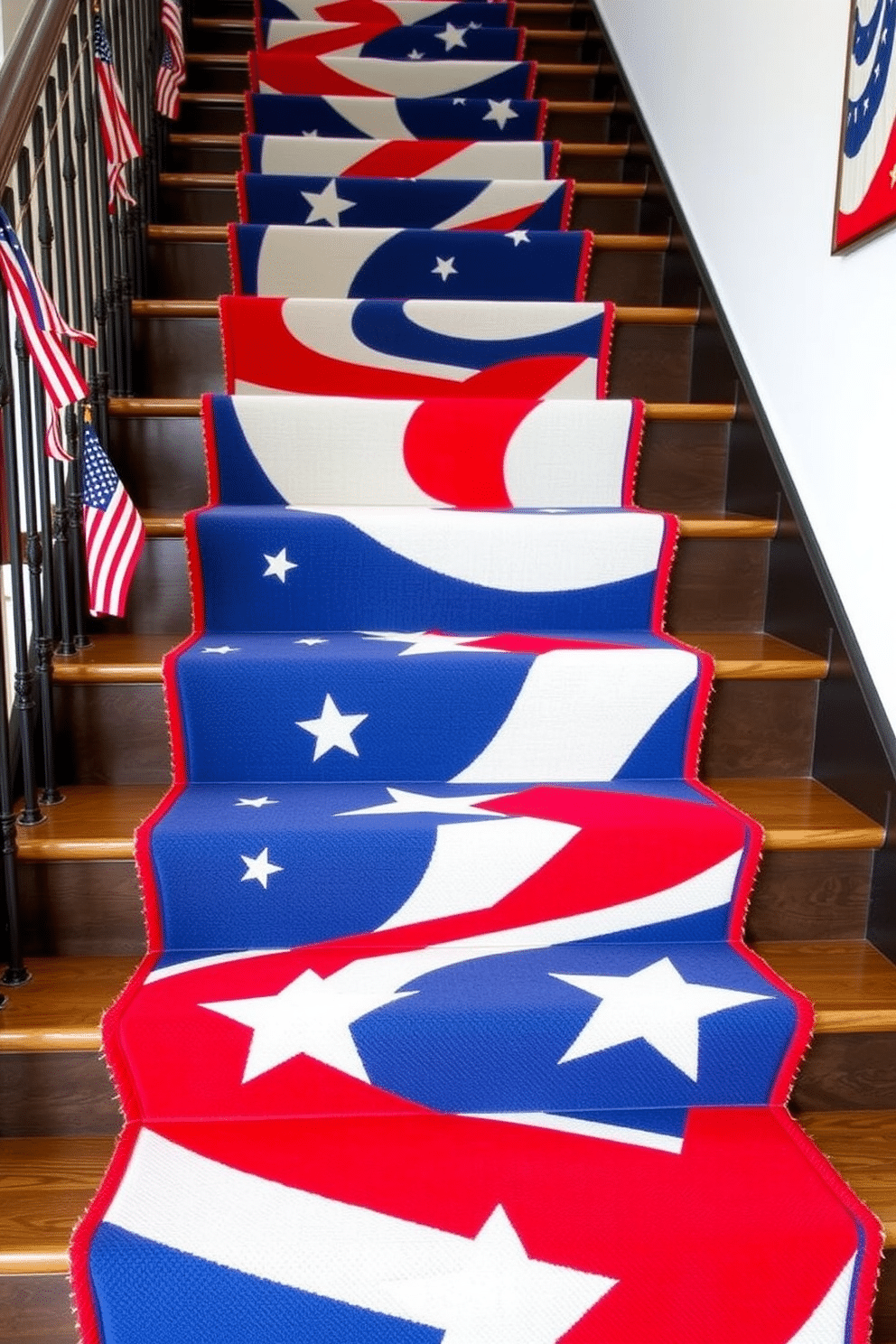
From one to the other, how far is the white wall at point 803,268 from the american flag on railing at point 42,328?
108 centimetres

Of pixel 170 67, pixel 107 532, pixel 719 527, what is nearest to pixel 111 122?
pixel 170 67

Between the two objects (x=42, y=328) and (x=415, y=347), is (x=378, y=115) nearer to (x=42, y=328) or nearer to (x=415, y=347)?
(x=415, y=347)

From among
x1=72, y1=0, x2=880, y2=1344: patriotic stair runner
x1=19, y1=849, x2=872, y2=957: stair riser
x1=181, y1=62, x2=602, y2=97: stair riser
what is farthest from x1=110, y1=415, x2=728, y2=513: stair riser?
x1=181, y1=62, x2=602, y2=97: stair riser

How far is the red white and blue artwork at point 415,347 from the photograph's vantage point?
2.21 meters

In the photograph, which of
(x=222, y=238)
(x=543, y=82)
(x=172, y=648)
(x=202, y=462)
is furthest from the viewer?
(x=543, y=82)

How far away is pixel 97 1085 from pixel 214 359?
1490 millimetres

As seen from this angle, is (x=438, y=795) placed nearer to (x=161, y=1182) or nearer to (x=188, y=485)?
(x=161, y=1182)

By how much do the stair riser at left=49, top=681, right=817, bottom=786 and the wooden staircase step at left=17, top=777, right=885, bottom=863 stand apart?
2cm

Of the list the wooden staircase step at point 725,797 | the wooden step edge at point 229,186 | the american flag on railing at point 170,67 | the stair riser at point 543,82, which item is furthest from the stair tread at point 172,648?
the stair riser at point 543,82

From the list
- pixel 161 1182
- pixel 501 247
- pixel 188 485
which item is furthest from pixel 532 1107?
pixel 501 247

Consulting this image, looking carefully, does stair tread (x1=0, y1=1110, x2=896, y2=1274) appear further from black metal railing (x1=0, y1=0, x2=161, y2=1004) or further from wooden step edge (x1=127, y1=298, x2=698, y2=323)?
wooden step edge (x1=127, y1=298, x2=698, y2=323)

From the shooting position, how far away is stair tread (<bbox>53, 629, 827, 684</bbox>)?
1608mm

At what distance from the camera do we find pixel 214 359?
231 centimetres

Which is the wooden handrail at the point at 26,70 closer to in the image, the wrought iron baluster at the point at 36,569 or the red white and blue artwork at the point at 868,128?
the wrought iron baluster at the point at 36,569
